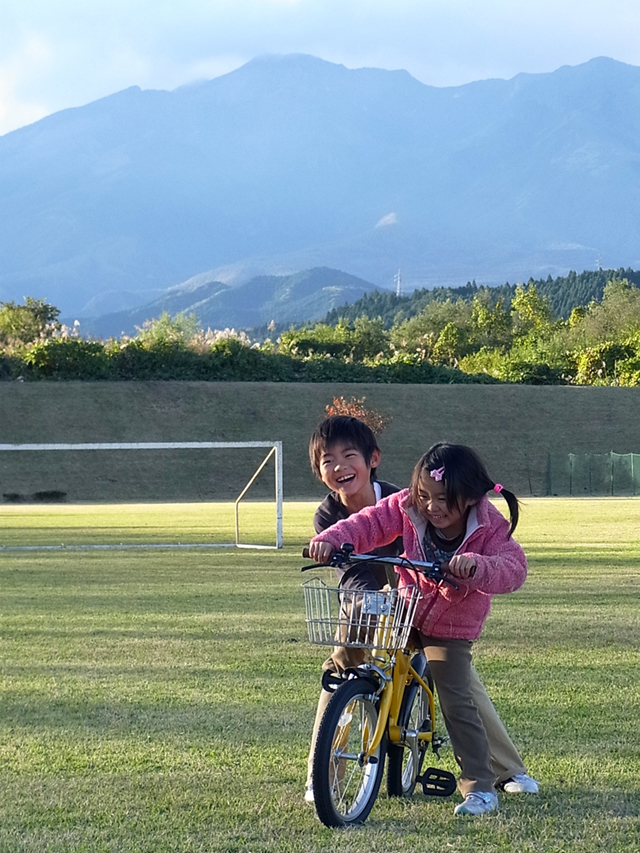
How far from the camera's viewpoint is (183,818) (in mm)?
4453

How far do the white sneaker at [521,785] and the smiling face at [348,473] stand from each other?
1228 mm

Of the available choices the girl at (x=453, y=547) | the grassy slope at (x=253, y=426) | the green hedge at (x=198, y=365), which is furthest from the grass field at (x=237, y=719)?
the green hedge at (x=198, y=365)

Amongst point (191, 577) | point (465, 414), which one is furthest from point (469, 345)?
point (191, 577)

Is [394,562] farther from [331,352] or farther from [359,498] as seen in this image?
[331,352]

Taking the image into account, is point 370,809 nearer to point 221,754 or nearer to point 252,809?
point 252,809

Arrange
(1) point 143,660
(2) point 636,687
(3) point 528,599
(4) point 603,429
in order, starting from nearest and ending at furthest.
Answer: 1. (2) point 636,687
2. (1) point 143,660
3. (3) point 528,599
4. (4) point 603,429

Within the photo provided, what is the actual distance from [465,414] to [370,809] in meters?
A: 54.3

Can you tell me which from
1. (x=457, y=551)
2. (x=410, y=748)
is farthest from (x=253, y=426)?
(x=457, y=551)

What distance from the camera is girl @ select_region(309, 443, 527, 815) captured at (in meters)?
4.44

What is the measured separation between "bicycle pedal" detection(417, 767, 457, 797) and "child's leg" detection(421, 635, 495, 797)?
49 mm

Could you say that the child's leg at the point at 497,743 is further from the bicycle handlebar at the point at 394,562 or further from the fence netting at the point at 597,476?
the fence netting at the point at 597,476

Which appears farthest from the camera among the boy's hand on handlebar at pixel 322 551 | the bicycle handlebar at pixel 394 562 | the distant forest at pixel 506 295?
the distant forest at pixel 506 295

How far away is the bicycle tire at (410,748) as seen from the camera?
4.62 meters

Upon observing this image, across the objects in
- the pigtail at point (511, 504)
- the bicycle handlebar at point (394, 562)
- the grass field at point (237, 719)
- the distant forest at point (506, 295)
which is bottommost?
the grass field at point (237, 719)
